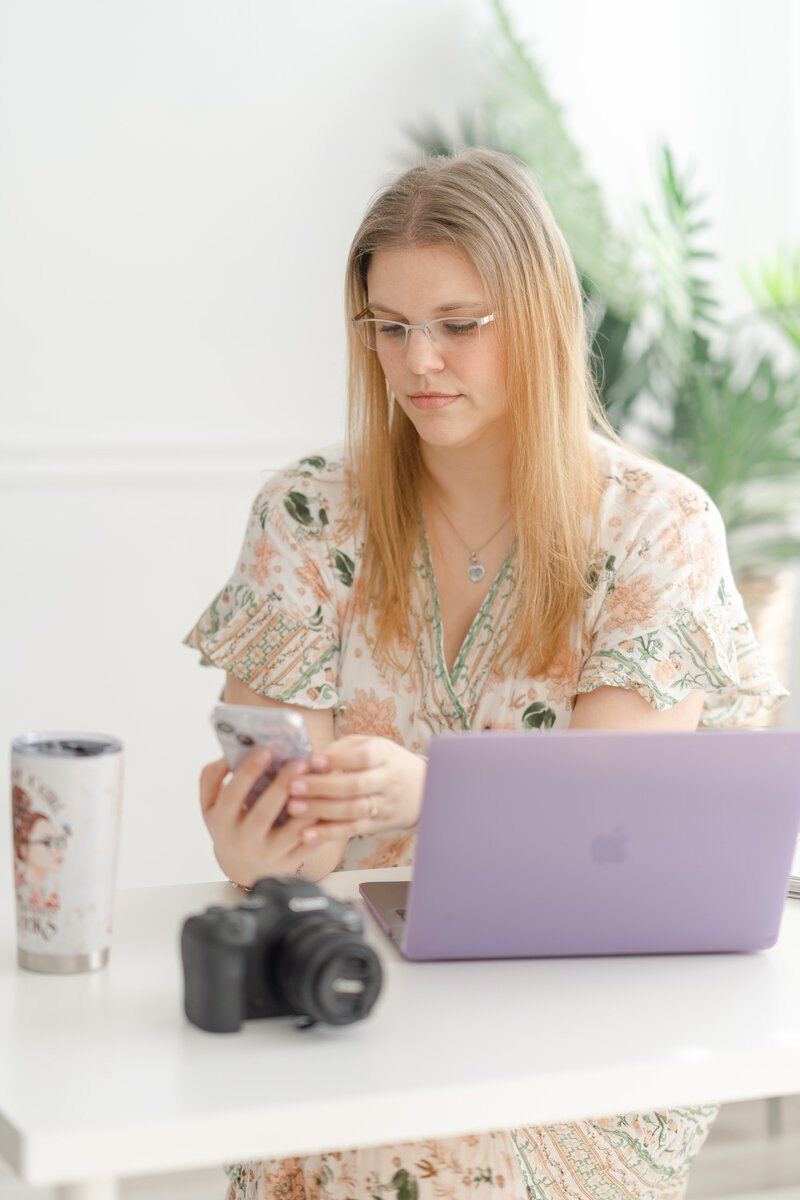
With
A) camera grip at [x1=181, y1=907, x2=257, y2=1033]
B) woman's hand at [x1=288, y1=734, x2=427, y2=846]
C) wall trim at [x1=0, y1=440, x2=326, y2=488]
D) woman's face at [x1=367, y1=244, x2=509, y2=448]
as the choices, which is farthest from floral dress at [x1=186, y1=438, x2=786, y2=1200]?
wall trim at [x1=0, y1=440, x2=326, y2=488]

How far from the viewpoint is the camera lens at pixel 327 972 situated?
3.01 feet

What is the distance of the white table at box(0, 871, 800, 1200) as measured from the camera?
2.75 ft

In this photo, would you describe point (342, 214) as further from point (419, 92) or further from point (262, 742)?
point (262, 742)

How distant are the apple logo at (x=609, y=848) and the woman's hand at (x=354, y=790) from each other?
0.46 ft

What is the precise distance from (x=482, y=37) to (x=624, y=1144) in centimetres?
255

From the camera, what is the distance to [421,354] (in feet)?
4.91

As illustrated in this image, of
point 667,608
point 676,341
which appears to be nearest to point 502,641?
point 667,608

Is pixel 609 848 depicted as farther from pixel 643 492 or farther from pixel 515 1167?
pixel 643 492

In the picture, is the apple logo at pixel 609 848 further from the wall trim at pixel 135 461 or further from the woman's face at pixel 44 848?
the wall trim at pixel 135 461

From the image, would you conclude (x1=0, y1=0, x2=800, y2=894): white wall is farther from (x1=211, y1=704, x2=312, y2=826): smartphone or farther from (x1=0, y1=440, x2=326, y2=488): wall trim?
(x1=211, y1=704, x2=312, y2=826): smartphone

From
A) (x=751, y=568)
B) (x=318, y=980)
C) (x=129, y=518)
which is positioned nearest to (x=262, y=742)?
(x=318, y=980)

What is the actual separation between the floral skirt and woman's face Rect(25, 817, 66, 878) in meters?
0.44

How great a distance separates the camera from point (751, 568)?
3.17 meters

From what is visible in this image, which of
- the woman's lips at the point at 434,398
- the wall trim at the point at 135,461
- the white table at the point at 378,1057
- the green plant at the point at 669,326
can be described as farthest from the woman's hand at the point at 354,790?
the green plant at the point at 669,326
